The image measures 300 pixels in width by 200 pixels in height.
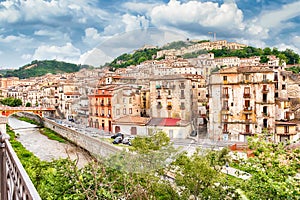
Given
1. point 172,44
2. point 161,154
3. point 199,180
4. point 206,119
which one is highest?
point 172,44

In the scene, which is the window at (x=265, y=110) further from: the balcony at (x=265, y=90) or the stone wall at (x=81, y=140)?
the stone wall at (x=81, y=140)

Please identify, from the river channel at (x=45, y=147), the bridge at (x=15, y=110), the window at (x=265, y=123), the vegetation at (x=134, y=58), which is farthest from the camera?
the bridge at (x=15, y=110)

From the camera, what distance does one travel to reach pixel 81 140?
21.1 feet

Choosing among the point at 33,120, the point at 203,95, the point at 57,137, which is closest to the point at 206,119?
the point at 203,95

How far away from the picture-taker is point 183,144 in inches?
57.4

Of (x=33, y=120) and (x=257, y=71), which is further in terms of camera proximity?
(x=33, y=120)

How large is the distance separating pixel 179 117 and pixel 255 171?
2.29m

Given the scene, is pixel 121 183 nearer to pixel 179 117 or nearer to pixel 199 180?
pixel 199 180

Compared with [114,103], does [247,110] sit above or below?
below

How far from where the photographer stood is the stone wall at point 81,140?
6.59ft

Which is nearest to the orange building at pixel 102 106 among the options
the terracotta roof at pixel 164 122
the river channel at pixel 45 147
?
the terracotta roof at pixel 164 122

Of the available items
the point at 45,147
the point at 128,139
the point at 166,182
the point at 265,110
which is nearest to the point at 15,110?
the point at 45,147

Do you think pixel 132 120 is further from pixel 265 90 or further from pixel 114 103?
pixel 265 90

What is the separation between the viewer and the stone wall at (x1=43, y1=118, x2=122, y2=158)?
2.01 meters
